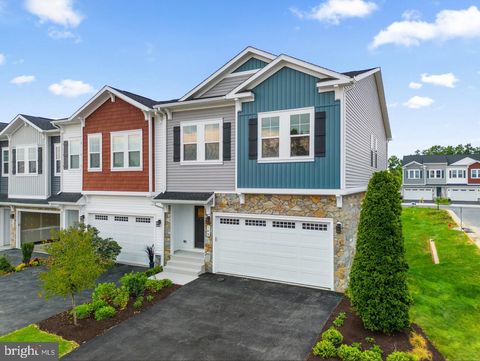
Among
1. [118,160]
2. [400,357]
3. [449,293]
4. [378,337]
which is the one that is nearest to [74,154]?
[118,160]

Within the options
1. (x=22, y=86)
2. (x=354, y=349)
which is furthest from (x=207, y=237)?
(x=22, y=86)

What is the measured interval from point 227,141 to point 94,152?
23.1ft

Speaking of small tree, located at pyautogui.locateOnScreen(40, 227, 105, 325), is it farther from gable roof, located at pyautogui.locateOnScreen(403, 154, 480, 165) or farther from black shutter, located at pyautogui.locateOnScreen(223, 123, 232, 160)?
gable roof, located at pyautogui.locateOnScreen(403, 154, 480, 165)

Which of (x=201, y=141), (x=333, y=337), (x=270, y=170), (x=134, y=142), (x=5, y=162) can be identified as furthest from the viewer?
(x=5, y=162)

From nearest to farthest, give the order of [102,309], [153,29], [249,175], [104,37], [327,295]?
1. [102,309]
2. [327,295]
3. [249,175]
4. [153,29]
5. [104,37]

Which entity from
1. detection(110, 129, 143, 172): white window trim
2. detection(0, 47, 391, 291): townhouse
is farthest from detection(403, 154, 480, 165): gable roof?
detection(110, 129, 143, 172): white window trim

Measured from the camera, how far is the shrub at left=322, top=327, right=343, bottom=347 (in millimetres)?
6673

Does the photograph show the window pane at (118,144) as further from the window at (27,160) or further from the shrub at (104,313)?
the shrub at (104,313)

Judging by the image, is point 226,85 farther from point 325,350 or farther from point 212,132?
point 325,350

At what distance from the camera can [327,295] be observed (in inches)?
383

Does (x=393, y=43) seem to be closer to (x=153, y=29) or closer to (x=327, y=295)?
(x=153, y=29)

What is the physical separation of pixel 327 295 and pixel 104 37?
21231 mm

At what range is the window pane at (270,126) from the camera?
1069 cm

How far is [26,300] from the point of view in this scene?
996 centimetres
